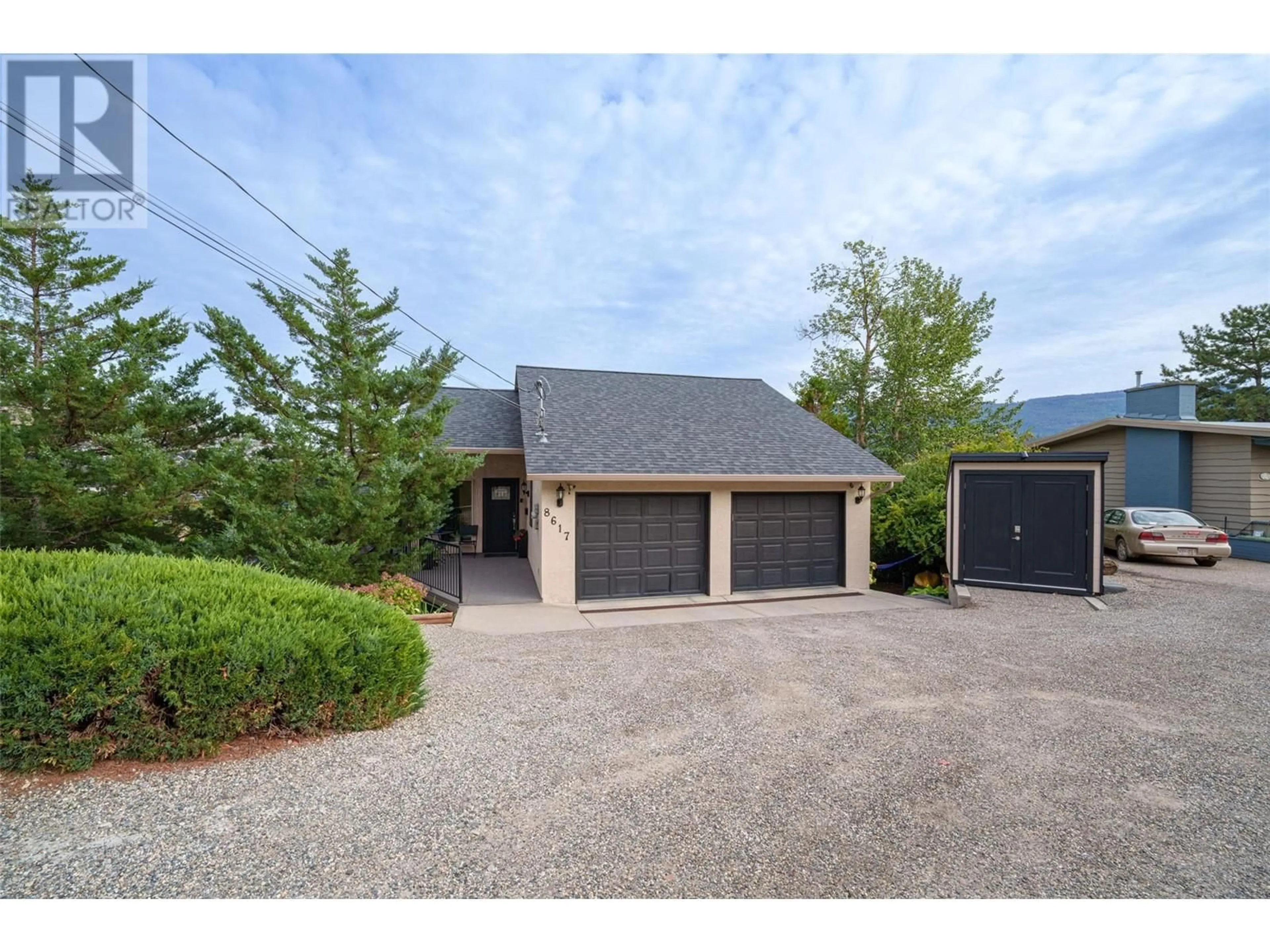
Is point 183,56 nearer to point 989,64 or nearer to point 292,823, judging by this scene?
point 292,823

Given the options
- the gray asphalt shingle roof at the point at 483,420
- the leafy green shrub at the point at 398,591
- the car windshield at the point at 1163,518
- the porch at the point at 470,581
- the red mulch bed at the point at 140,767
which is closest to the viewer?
the red mulch bed at the point at 140,767

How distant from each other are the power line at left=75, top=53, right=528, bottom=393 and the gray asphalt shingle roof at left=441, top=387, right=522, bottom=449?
814 mm

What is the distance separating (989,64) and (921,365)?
59.4 feet

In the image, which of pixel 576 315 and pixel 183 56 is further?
pixel 576 315

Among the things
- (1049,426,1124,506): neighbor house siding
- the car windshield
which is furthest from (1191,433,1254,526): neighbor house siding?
the car windshield

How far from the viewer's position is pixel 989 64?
445 cm

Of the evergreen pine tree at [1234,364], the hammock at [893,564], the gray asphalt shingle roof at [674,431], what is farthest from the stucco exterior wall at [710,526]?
the evergreen pine tree at [1234,364]

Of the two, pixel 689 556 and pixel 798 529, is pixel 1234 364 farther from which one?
pixel 689 556

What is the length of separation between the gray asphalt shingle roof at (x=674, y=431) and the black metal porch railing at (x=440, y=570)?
2250 mm

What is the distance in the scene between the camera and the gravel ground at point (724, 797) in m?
2.48

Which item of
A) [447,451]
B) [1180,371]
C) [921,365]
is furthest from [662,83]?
[1180,371]

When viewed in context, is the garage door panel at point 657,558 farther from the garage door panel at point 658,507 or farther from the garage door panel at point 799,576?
the garage door panel at point 799,576

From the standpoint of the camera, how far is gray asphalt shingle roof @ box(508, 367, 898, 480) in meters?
9.67

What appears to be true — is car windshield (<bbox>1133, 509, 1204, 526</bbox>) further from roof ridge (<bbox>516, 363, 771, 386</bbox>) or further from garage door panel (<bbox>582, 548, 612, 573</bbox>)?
garage door panel (<bbox>582, 548, 612, 573</bbox>)
